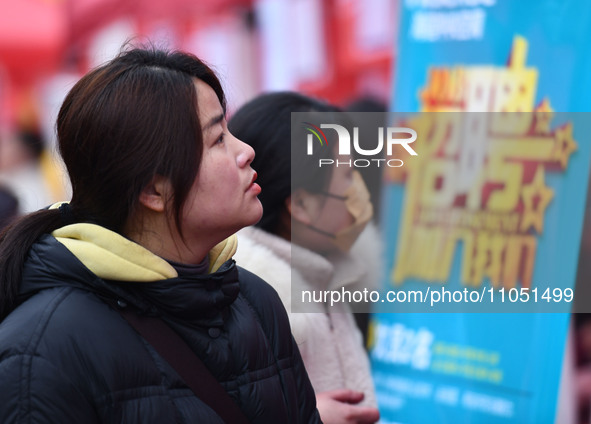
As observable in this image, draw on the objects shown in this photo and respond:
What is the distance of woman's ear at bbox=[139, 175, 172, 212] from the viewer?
154 centimetres

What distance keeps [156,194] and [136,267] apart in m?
0.17

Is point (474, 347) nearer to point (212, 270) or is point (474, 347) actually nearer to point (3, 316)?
point (212, 270)

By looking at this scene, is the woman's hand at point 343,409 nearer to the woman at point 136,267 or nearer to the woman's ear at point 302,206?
the woman at point 136,267

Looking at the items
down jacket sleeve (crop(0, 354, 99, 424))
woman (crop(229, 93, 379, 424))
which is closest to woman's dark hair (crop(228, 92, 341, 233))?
woman (crop(229, 93, 379, 424))

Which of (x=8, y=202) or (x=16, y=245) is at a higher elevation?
(x=16, y=245)

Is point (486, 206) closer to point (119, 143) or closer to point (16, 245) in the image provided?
point (119, 143)

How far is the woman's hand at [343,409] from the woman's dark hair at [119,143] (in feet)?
2.48

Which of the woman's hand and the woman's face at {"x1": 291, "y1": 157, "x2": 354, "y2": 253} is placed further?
the woman's face at {"x1": 291, "y1": 157, "x2": 354, "y2": 253}

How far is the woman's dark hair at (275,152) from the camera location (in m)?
2.22

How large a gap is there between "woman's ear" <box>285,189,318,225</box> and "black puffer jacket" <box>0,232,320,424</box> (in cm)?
63

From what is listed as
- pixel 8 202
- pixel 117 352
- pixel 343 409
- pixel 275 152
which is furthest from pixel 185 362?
pixel 8 202

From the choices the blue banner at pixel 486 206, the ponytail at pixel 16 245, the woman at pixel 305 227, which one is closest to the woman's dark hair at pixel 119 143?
the ponytail at pixel 16 245

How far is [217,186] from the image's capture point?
1.57m

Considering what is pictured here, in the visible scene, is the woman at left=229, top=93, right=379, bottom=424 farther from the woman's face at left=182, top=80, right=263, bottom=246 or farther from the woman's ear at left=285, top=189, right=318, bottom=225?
the woman's face at left=182, top=80, right=263, bottom=246
